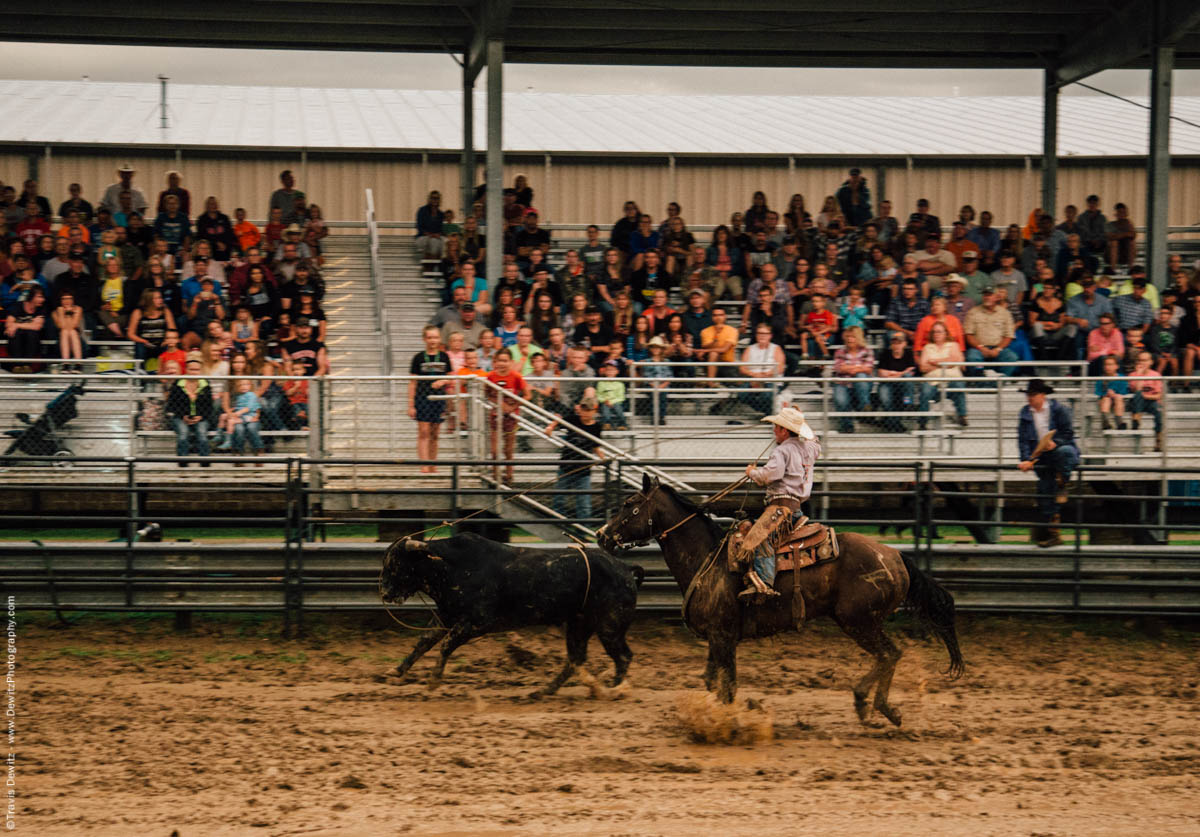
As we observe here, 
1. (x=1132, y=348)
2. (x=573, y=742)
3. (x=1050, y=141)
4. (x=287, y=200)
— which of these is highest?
(x=1050, y=141)

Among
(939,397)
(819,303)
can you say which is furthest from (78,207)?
(939,397)

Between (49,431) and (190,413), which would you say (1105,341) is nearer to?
(190,413)

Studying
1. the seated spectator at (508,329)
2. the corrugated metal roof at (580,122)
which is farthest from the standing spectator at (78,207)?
the seated spectator at (508,329)

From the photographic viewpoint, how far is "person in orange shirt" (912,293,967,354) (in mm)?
14578

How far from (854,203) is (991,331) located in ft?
18.1

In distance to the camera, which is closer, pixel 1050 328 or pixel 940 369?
pixel 940 369

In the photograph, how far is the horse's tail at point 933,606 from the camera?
9.13m

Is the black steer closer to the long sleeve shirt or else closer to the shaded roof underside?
the long sleeve shirt

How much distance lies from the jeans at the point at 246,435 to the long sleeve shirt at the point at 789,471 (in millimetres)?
5422

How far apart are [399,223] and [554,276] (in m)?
5.69

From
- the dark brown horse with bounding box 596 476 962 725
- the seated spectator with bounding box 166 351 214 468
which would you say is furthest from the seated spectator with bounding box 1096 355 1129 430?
the seated spectator with bounding box 166 351 214 468

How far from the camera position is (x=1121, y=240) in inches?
782

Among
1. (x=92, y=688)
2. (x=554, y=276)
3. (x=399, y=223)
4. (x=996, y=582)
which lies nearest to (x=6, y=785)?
(x=92, y=688)

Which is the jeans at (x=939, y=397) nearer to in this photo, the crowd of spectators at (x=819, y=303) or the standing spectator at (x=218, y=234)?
the crowd of spectators at (x=819, y=303)
